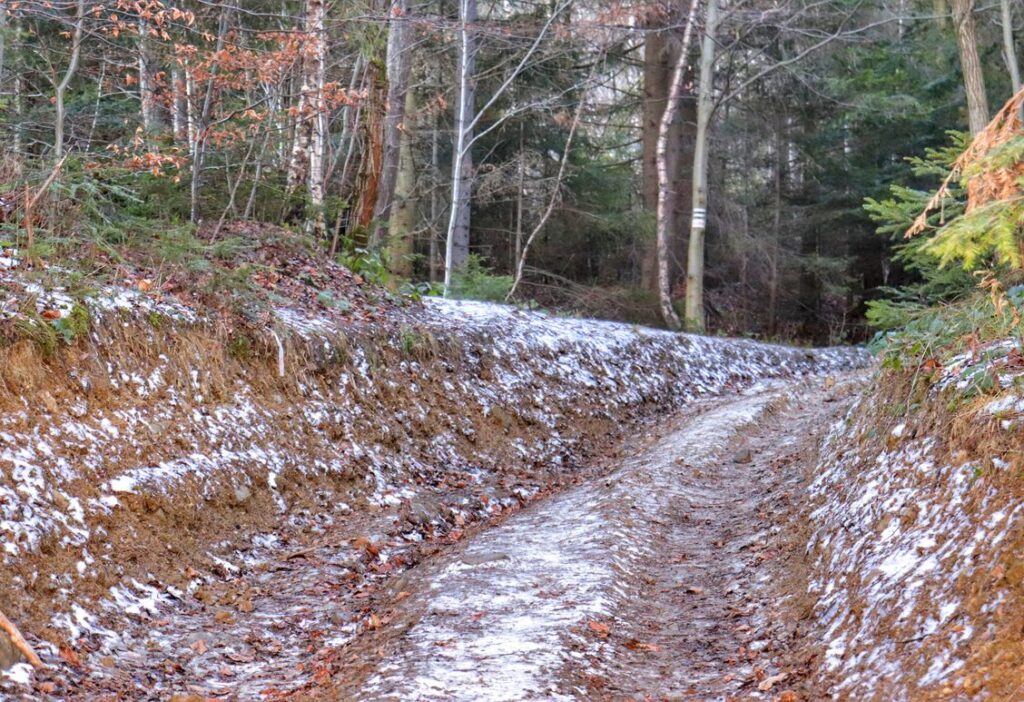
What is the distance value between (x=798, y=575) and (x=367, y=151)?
32.6 ft

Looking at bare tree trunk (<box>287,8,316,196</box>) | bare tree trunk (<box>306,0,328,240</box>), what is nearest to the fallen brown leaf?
bare tree trunk (<box>306,0,328,240</box>)

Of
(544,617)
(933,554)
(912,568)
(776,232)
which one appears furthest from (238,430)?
(776,232)

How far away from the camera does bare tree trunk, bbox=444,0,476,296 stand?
17.3 meters

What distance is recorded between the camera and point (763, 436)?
11219mm

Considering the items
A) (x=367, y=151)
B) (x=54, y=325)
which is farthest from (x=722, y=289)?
(x=54, y=325)

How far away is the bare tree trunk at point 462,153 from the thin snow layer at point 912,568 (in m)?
10.7

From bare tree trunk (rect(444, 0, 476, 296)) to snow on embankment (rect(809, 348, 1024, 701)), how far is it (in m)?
10.7

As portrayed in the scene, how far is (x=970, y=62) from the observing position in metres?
13.3

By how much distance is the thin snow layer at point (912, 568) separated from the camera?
4.32m

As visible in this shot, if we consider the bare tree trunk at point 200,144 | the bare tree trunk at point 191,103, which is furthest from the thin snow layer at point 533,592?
the bare tree trunk at point 191,103

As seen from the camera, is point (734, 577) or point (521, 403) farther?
point (521, 403)

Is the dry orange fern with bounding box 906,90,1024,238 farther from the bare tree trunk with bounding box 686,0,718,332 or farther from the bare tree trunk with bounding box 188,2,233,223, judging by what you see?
the bare tree trunk with bounding box 686,0,718,332

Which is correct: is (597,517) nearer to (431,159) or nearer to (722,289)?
(431,159)

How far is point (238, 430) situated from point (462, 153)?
1030 cm
